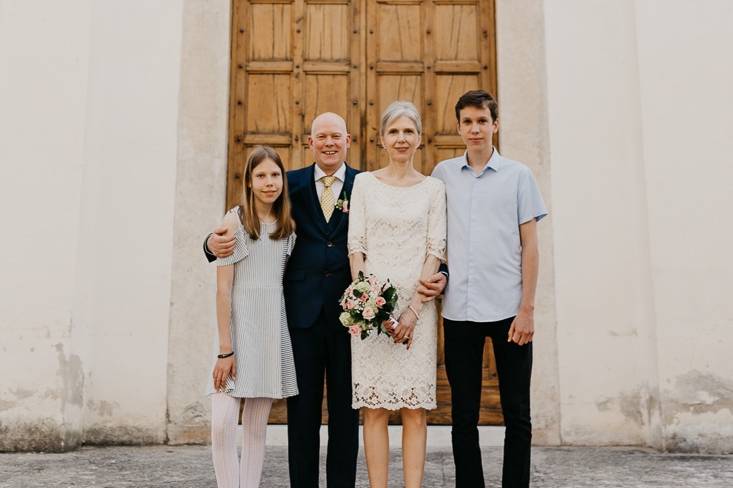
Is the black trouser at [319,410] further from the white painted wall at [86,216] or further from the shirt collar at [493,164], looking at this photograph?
the white painted wall at [86,216]

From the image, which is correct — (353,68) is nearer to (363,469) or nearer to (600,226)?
(600,226)

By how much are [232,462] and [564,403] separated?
2.96m

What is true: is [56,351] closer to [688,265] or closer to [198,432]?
[198,432]

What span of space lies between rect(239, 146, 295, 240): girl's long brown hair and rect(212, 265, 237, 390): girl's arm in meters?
0.24

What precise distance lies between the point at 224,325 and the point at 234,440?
1.84 feet

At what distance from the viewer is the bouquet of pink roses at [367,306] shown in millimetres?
3137

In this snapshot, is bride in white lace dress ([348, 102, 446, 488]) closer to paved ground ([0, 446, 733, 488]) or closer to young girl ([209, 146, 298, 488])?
young girl ([209, 146, 298, 488])

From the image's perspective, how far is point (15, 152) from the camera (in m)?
5.30

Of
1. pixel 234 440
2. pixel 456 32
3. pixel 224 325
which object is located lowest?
pixel 234 440

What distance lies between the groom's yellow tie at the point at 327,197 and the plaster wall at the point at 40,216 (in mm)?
2551

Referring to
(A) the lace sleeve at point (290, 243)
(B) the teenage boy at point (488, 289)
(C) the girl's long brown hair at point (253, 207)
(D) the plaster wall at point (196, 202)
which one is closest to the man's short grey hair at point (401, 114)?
(B) the teenage boy at point (488, 289)

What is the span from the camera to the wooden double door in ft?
19.2

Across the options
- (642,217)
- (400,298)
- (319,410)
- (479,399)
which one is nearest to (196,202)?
(319,410)

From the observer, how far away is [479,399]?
3398 millimetres
